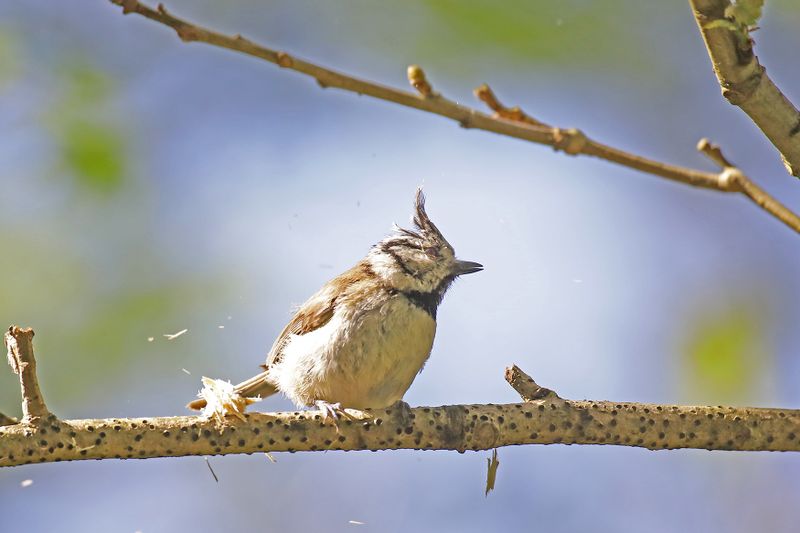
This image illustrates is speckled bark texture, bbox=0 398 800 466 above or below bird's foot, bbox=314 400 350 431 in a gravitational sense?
below

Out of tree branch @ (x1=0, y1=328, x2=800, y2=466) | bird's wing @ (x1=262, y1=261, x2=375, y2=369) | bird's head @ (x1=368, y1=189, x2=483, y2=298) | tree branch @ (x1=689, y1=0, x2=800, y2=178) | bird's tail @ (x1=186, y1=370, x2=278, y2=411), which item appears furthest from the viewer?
bird's tail @ (x1=186, y1=370, x2=278, y2=411)

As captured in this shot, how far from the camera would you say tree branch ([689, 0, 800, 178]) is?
239 centimetres

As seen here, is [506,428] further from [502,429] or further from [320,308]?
[320,308]

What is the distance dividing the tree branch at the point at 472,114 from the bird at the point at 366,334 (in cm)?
105

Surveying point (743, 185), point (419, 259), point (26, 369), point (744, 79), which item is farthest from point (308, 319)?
point (744, 79)

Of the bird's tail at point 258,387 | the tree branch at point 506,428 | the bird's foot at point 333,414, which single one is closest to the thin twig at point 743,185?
the tree branch at point 506,428

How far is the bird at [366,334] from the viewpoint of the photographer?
13.6 ft

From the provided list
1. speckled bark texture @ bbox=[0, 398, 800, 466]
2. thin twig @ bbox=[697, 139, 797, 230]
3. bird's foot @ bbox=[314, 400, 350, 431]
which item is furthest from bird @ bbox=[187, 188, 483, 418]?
thin twig @ bbox=[697, 139, 797, 230]

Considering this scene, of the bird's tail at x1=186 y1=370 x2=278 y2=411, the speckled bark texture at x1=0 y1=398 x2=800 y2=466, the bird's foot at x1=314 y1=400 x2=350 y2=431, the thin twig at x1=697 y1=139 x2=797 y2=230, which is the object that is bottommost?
the speckled bark texture at x1=0 y1=398 x2=800 y2=466

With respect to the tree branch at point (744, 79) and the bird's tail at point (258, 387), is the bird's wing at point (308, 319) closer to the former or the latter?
the bird's tail at point (258, 387)

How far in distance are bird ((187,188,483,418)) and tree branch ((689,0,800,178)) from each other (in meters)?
1.86

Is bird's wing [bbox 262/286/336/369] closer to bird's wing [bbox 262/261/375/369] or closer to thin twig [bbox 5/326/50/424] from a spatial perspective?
bird's wing [bbox 262/261/375/369]

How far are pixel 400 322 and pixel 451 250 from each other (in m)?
0.68

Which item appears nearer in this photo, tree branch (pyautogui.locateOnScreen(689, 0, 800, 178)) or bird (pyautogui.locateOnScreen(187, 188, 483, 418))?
tree branch (pyautogui.locateOnScreen(689, 0, 800, 178))
